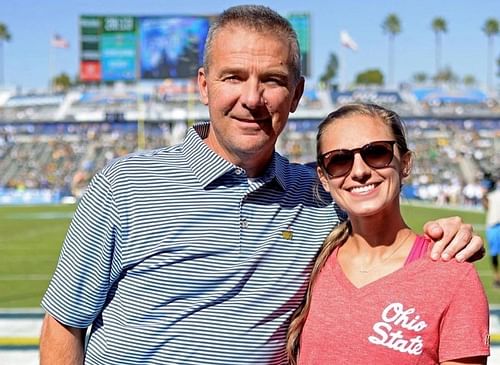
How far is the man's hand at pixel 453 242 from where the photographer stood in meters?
2.48

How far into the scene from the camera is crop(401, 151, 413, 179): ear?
8.94 feet

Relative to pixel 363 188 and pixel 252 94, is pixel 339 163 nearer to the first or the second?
pixel 363 188

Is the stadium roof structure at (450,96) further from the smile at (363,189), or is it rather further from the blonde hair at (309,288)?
the smile at (363,189)

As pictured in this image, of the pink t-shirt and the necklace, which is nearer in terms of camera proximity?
the pink t-shirt

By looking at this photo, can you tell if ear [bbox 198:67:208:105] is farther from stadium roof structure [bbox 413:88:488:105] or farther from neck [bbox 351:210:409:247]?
stadium roof structure [bbox 413:88:488:105]

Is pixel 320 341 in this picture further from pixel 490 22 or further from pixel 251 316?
pixel 490 22

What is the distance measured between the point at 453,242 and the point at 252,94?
768 mm

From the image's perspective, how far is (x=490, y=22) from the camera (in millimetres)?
93875

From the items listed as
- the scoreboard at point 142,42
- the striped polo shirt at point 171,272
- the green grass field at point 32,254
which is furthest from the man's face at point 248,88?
the scoreboard at point 142,42

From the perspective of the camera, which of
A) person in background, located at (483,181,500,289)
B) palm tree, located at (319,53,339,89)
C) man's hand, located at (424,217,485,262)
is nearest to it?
man's hand, located at (424,217,485,262)

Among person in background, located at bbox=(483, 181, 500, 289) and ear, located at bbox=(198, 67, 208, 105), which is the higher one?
ear, located at bbox=(198, 67, 208, 105)

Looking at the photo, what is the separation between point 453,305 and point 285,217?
26.9 inches

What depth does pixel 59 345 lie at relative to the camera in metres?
2.68

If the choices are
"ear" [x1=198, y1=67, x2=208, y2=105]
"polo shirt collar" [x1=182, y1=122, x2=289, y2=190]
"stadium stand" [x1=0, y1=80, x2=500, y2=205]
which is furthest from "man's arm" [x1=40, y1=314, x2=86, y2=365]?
"stadium stand" [x1=0, y1=80, x2=500, y2=205]
